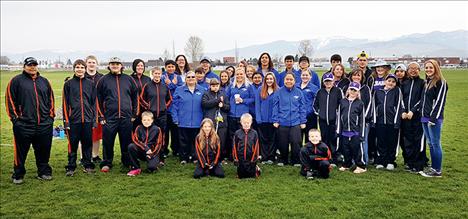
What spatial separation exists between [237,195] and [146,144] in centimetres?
222

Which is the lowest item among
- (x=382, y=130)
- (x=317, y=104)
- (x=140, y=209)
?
(x=140, y=209)

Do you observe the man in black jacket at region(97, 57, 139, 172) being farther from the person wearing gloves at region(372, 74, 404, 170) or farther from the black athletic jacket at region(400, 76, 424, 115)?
the black athletic jacket at region(400, 76, 424, 115)

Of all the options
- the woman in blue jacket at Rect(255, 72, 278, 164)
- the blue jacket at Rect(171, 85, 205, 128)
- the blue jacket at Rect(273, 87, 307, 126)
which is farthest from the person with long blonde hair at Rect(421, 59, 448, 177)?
the blue jacket at Rect(171, 85, 205, 128)

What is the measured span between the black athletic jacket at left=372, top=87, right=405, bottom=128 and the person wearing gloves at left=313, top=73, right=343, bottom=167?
2.20ft

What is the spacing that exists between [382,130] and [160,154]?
412 centimetres

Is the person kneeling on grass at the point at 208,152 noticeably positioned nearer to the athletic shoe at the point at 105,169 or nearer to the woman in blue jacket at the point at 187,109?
the woman in blue jacket at the point at 187,109

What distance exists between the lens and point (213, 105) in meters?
7.38

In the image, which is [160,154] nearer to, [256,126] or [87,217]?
[256,126]

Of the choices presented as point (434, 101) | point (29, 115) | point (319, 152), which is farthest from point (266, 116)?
point (29, 115)

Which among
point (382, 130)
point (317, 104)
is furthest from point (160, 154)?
point (382, 130)

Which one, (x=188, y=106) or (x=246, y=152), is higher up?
(x=188, y=106)

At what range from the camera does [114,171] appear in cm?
711

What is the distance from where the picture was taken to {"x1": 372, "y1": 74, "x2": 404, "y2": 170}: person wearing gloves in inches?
270

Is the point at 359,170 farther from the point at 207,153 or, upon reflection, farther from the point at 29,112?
the point at 29,112
